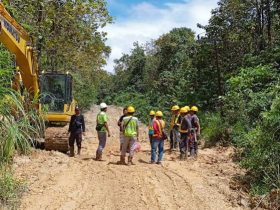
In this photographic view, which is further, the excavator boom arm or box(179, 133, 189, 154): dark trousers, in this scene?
box(179, 133, 189, 154): dark trousers

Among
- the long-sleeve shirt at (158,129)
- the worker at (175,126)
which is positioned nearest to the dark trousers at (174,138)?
the worker at (175,126)

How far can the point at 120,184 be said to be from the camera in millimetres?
10531

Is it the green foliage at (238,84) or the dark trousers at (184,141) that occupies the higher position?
the green foliage at (238,84)

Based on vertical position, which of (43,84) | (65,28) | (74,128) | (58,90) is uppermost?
(65,28)

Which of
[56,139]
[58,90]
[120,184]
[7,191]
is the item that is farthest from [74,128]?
[7,191]

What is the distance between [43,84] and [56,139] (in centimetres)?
235

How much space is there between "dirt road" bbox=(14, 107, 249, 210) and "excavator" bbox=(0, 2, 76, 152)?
2.32 feet

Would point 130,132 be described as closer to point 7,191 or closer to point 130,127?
point 130,127

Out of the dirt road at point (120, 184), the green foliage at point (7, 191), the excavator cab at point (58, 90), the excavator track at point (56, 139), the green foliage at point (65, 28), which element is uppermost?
the green foliage at point (65, 28)

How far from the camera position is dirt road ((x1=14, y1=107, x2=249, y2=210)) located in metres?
9.02

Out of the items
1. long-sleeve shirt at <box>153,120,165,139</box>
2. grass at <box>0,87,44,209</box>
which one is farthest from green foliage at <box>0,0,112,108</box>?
grass at <box>0,87,44,209</box>

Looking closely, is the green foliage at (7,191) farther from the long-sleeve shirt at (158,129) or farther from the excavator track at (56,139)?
the long-sleeve shirt at (158,129)

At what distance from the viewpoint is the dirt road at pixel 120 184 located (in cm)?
902

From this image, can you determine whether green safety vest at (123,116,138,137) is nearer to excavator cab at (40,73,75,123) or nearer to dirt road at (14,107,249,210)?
dirt road at (14,107,249,210)
